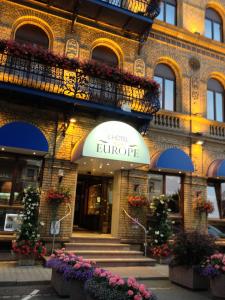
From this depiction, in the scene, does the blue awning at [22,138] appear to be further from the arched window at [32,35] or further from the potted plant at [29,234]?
the arched window at [32,35]

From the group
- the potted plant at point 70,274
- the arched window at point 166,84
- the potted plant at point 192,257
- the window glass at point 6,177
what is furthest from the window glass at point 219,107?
the potted plant at point 70,274

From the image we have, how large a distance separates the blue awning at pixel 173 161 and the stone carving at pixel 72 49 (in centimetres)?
517

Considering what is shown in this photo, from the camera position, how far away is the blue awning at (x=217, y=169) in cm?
1320

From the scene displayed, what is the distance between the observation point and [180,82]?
14.5 m

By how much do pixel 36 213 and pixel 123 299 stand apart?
19.0ft

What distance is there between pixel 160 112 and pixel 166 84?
5.91ft

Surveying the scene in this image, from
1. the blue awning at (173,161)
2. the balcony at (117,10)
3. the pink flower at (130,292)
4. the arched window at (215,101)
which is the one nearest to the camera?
the pink flower at (130,292)

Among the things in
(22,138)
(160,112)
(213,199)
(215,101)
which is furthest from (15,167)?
(215,101)

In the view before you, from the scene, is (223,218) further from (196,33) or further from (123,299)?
(123,299)

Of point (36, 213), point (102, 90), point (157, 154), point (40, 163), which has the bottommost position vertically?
point (36, 213)

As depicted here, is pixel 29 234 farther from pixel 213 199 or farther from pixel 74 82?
pixel 213 199

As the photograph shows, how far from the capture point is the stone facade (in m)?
11.2

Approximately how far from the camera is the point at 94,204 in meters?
14.1

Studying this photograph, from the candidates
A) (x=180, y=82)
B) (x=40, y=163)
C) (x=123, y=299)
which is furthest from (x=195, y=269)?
(x=180, y=82)
